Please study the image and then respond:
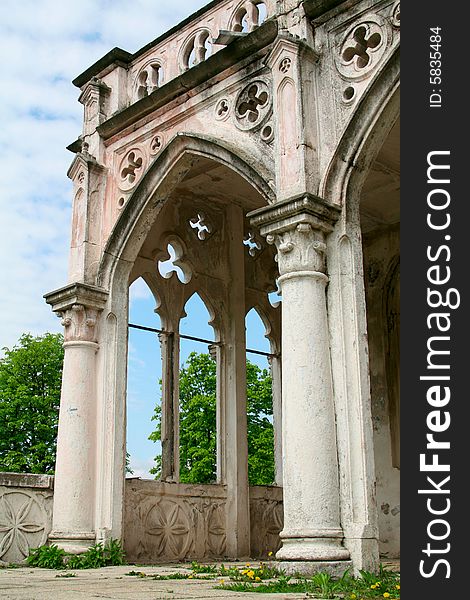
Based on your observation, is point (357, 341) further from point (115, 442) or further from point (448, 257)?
point (115, 442)

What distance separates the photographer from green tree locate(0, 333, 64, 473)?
26609mm

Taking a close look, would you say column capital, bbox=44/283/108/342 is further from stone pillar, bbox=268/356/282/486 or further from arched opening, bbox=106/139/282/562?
stone pillar, bbox=268/356/282/486

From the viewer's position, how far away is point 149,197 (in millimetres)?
9867

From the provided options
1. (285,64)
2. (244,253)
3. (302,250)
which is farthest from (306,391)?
(244,253)

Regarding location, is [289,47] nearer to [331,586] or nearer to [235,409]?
[331,586]

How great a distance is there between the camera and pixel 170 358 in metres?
11.7

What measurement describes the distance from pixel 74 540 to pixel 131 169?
4554 millimetres

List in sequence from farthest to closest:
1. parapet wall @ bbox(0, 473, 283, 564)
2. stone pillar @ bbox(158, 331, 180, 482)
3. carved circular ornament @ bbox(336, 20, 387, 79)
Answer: stone pillar @ bbox(158, 331, 180, 482) → parapet wall @ bbox(0, 473, 283, 564) → carved circular ornament @ bbox(336, 20, 387, 79)

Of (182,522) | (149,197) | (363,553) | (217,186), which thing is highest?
(217,186)

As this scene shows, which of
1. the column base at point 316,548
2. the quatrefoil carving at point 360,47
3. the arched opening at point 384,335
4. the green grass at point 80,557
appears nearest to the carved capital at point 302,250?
the quatrefoil carving at point 360,47

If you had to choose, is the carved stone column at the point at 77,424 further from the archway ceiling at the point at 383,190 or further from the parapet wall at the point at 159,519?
the archway ceiling at the point at 383,190

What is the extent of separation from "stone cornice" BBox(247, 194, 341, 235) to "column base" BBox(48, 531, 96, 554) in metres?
4.10

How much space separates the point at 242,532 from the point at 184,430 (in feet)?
52.2

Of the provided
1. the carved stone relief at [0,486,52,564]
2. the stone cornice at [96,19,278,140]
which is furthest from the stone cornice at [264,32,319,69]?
the carved stone relief at [0,486,52,564]
